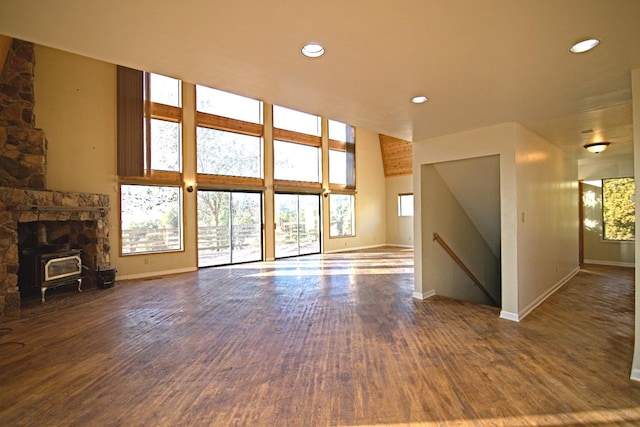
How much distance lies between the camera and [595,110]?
3.49 metres

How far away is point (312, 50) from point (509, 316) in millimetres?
4072

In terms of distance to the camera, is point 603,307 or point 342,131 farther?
point 342,131

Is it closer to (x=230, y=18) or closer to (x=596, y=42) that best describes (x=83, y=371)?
(x=230, y=18)

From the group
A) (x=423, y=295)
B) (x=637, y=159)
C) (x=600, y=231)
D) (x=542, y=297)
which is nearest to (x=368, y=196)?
(x=600, y=231)

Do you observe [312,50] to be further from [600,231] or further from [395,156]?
[395,156]

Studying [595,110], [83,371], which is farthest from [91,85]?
[595,110]

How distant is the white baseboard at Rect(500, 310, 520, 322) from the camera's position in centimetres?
394

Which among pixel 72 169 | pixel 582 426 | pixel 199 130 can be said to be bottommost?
pixel 582 426

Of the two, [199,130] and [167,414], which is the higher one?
[199,130]

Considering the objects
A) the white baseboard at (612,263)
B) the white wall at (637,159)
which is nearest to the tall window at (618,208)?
the white baseboard at (612,263)

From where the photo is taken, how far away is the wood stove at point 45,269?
16.5 ft

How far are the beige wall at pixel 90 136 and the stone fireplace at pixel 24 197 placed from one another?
439 millimetres

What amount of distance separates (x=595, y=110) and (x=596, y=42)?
1927 millimetres

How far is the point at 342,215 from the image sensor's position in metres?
11.4
